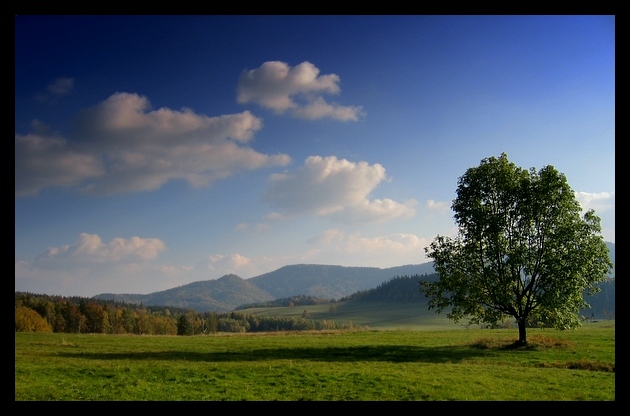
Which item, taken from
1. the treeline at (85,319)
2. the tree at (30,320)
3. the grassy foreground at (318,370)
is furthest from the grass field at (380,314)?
the grassy foreground at (318,370)

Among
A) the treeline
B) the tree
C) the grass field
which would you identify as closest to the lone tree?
the treeline

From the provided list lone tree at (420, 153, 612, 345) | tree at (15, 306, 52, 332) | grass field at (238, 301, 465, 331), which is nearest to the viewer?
lone tree at (420, 153, 612, 345)

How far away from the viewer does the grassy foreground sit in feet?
63.5

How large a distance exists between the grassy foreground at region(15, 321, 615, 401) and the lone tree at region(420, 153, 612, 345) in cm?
252

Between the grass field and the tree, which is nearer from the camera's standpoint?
the tree

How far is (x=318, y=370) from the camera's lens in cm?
2369

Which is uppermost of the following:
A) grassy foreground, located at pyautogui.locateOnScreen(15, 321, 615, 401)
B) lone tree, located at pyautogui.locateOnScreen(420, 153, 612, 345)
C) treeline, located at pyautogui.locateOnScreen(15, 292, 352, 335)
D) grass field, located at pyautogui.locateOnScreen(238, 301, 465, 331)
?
lone tree, located at pyautogui.locateOnScreen(420, 153, 612, 345)

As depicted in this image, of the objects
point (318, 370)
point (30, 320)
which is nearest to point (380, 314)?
point (30, 320)

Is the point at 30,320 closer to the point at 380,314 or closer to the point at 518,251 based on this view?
the point at 518,251

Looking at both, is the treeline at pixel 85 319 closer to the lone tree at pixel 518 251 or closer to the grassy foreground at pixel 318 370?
the grassy foreground at pixel 318 370

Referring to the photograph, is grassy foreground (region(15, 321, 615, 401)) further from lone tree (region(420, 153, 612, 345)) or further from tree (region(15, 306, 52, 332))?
tree (region(15, 306, 52, 332))

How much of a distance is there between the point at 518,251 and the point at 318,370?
15.7m

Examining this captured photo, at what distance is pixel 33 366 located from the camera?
24.8m
